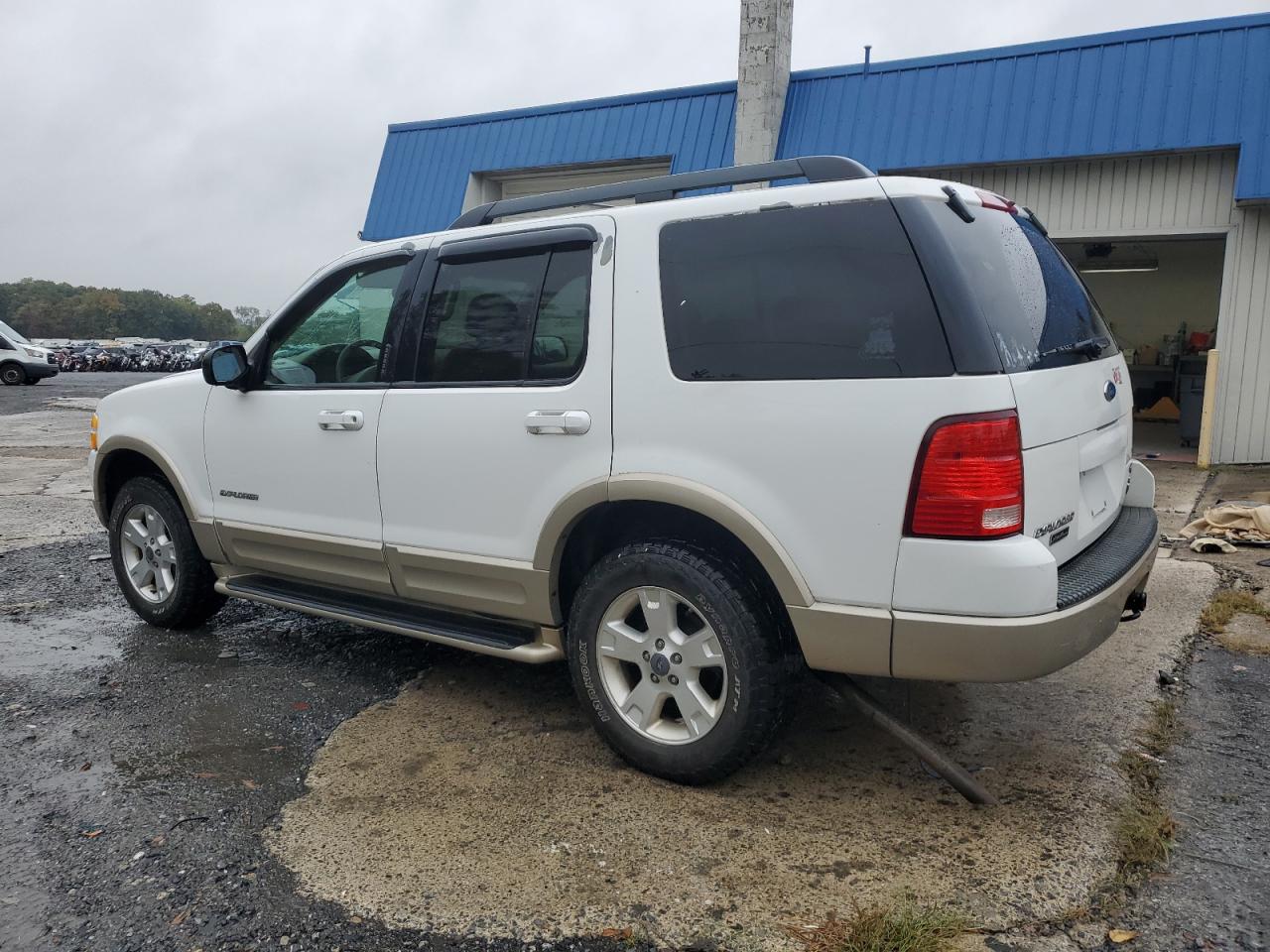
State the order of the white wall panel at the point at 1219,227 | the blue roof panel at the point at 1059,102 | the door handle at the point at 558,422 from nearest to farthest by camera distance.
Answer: the door handle at the point at 558,422, the blue roof panel at the point at 1059,102, the white wall panel at the point at 1219,227

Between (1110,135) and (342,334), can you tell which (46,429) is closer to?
(342,334)

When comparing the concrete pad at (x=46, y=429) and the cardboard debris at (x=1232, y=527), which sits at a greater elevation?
the cardboard debris at (x=1232, y=527)

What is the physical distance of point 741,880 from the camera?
2707mm

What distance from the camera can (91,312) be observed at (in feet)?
293

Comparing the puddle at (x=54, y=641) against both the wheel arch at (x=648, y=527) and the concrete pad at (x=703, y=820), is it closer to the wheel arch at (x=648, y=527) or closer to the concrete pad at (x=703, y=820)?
the concrete pad at (x=703, y=820)

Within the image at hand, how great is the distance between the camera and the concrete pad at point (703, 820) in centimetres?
261

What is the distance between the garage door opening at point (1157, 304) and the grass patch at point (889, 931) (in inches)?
588

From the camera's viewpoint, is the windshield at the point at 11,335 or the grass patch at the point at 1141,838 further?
the windshield at the point at 11,335

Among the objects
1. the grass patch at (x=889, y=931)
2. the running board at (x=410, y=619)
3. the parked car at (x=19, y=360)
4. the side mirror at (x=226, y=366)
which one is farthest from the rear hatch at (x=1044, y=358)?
the parked car at (x=19, y=360)

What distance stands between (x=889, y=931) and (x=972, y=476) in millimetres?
1204

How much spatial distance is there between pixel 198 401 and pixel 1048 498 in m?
3.83

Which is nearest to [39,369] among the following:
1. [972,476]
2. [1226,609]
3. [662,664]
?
[662,664]

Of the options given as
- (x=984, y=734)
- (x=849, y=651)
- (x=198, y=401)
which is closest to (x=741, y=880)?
(x=849, y=651)

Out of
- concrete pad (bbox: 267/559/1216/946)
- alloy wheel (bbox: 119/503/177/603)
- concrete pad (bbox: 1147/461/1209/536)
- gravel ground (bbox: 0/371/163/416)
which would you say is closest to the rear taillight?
concrete pad (bbox: 267/559/1216/946)
